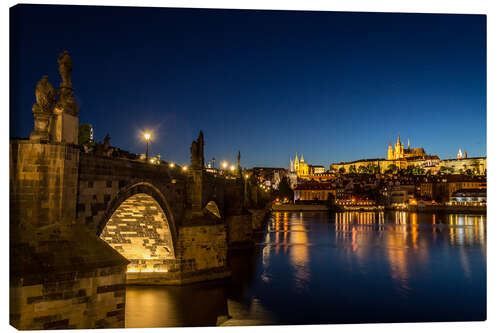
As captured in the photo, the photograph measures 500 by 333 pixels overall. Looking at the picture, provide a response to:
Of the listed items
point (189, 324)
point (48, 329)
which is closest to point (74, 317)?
point (48, 329)

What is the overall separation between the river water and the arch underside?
39.5 inches

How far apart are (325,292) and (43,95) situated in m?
13.8

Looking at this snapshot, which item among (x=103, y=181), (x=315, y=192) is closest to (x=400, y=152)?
(x=315, y=192)

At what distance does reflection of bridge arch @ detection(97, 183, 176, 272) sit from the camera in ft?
48.9

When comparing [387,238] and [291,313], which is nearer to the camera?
[291,313]

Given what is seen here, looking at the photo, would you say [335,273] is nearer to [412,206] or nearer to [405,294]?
[405,294]

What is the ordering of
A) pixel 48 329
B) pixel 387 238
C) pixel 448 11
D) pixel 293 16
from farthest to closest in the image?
pixel 387 238, pixel 293 16, pixel 448 11, pixel 48 329

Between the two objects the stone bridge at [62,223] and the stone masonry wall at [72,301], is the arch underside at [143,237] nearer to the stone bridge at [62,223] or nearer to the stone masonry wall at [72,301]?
the stone bridge at [62,223]

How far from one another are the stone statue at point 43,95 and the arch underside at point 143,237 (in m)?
7.24

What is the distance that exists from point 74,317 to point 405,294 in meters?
14.7

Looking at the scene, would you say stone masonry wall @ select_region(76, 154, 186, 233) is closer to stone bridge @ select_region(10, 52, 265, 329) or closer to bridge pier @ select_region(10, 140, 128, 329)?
stone bridge @ select_region(10, 52, 265, 329)

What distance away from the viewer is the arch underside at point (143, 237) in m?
15.1

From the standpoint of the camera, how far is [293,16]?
1055cm

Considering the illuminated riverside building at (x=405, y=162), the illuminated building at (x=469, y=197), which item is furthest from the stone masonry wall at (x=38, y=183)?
the illuminated riverside building at (x=405, y=162)
